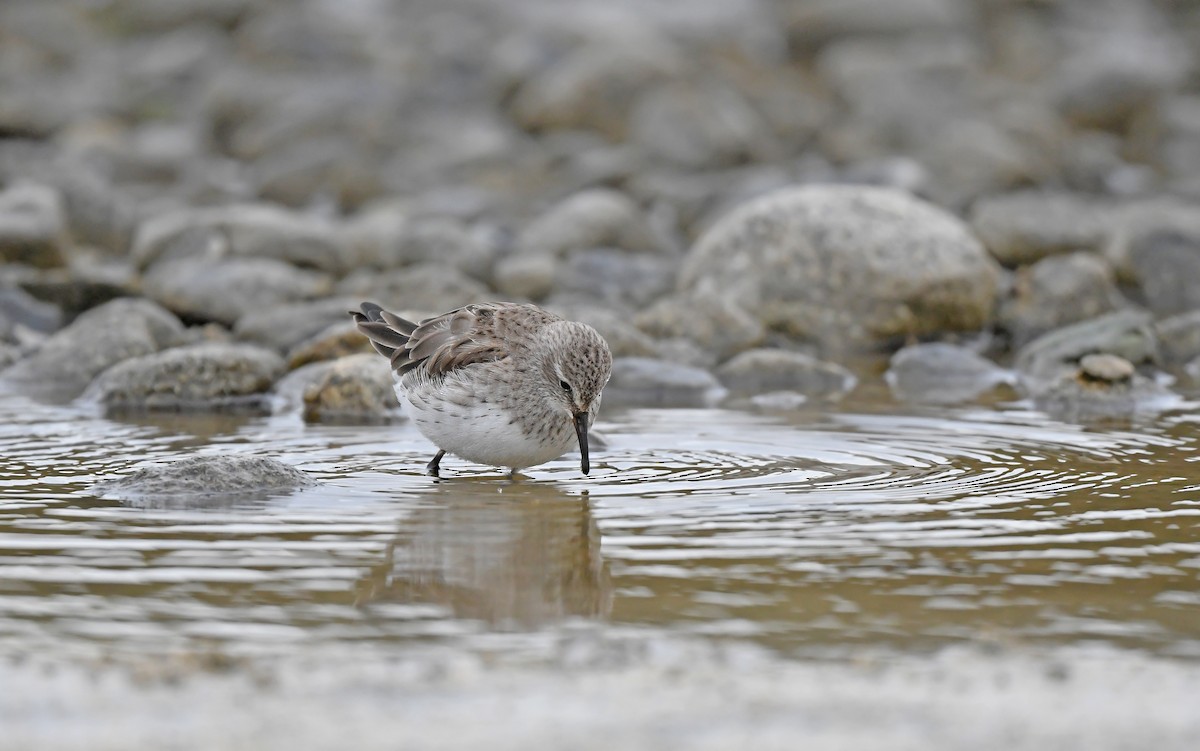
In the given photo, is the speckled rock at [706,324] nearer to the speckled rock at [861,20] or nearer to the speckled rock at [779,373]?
the speckled rock at [779,373]

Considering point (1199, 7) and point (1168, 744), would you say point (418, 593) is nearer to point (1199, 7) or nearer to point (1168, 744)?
point (1168, 744)

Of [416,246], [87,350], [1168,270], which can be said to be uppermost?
[416,246]

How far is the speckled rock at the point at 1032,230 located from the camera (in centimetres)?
1672

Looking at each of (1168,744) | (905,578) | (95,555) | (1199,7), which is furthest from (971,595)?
(1199,7)

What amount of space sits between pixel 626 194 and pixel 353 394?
10.9 metres

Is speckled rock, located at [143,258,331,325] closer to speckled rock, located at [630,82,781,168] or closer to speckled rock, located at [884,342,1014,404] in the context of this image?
speckled rock, located at [884,342,1014,404]

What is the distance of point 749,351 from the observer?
41.6ft

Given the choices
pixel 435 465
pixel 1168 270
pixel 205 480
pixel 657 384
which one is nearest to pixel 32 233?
pixel 657 384

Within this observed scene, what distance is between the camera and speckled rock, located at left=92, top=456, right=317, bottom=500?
7.29 metres

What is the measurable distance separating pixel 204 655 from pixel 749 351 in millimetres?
8345

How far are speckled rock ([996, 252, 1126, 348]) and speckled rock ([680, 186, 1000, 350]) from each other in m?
0.31

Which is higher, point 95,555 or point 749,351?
point 749,351

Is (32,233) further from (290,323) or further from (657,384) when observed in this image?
(657,384)

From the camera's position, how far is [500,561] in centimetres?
619
